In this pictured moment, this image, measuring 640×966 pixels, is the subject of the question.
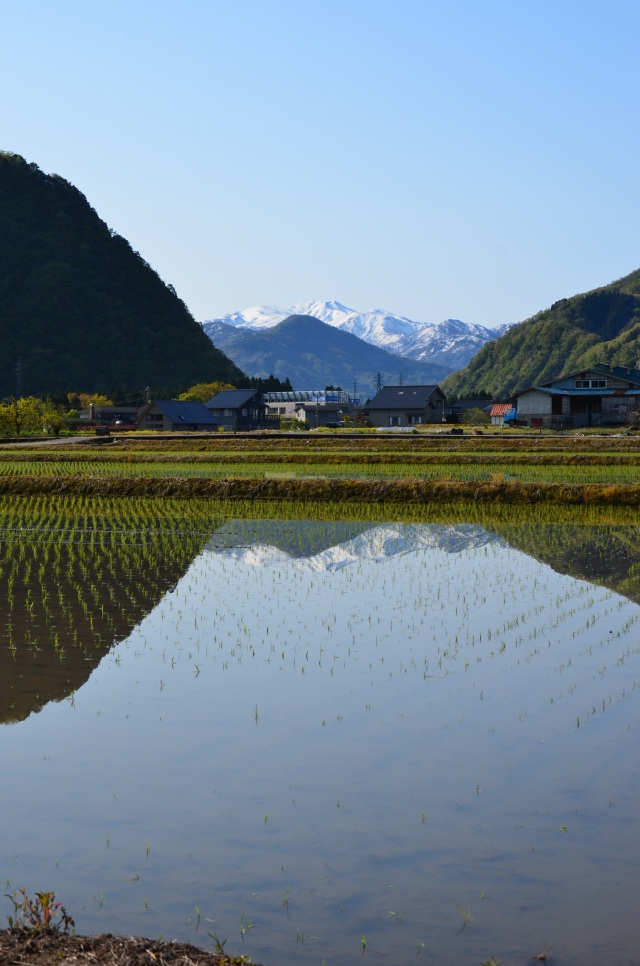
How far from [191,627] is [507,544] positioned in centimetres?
801

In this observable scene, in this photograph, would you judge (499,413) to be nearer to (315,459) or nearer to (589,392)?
(589,392)

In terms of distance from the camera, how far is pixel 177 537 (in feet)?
59.8

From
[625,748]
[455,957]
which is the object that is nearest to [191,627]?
[625,748]

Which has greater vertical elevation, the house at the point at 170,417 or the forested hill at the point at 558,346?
the forested hill at the point at 558,346

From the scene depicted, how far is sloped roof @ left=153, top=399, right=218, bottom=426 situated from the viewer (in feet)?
→ 266

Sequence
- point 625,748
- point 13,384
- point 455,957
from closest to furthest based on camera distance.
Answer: point 455,957, point 625,748, point 13,384

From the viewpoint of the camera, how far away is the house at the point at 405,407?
80688mm

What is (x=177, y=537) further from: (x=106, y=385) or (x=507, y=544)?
(x=106, y=385)

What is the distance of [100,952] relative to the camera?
4074 mm

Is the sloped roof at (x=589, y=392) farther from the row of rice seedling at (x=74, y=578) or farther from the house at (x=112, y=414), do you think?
the row of rice seedling at (x=74, y=578)

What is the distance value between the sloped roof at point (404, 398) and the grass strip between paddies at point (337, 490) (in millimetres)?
56521

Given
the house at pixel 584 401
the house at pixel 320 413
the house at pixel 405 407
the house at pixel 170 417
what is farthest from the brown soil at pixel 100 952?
the house at pixel 320 413

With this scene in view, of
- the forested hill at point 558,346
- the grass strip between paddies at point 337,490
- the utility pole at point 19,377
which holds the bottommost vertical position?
the grass strip between paddies at point 337,490

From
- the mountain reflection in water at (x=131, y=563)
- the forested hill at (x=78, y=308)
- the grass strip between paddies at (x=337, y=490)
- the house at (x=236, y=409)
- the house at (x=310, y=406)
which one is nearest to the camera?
the mountain reflection in water at (x=131, y=563)
